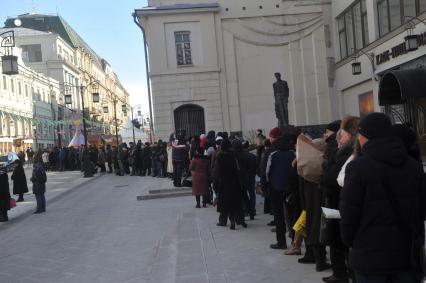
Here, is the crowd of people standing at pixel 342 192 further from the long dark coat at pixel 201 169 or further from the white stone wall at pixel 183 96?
the white stone wall at pixel 183 96

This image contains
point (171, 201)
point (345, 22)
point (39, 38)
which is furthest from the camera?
point (39, 38)

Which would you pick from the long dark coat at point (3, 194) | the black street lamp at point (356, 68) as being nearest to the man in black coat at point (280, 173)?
the long dark coat at point (3, 194)

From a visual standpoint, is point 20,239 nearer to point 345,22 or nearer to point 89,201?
point 89,201

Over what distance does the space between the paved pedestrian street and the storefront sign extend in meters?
10.1

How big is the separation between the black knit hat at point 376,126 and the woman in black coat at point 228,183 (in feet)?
20.2

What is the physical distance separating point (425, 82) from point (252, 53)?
14.2 metres

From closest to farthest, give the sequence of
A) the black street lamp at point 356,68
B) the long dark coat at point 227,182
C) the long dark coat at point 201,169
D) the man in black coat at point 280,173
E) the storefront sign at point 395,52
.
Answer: the man in black coat at point 280,173, the long dark coat at point 227,182, the long dark coat at point 201,169, the storefront sign at point 395,52, the black street lamp at point 356,68

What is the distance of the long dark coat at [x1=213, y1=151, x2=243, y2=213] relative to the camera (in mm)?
9375

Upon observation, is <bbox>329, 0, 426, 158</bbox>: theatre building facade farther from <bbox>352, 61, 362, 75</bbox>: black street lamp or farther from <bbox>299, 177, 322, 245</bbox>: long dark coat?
<bbox>299, 177, 322, 245</bbox>: long dark coat

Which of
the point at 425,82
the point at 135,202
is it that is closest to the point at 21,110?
the point at 135,202

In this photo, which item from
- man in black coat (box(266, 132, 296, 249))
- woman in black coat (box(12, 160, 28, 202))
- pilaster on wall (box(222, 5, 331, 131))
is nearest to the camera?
man in black coat (box(266, 132, 296, 249))

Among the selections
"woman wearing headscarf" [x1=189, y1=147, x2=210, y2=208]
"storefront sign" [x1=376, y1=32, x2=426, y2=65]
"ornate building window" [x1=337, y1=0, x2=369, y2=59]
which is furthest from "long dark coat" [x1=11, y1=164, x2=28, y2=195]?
"ornate building window" [x1=337, y1=0, x2=369, y2=59]

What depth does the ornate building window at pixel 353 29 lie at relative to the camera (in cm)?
2534

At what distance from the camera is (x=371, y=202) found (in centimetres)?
314
